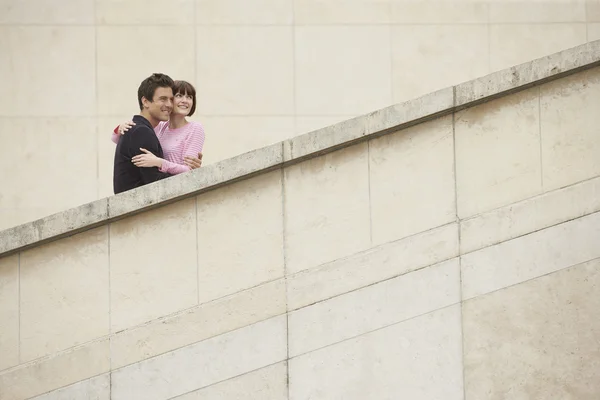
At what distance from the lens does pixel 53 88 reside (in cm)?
1336

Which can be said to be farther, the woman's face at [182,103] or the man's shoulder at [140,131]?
the woman's face at [182,103]

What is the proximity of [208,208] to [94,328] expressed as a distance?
1179 mm

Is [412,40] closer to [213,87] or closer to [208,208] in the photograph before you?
[213,87]

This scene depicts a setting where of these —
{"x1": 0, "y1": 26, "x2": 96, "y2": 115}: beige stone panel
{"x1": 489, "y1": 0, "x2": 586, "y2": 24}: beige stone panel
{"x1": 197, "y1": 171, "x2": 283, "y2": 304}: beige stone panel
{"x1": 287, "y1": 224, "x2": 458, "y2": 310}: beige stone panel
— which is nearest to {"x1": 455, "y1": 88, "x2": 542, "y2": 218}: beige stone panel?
{"x1": 287, "y1": 224, "x2": 458, "y2": 310}: beige stone panel

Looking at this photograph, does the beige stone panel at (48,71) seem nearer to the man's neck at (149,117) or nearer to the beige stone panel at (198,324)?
the man's neck at (149,117)

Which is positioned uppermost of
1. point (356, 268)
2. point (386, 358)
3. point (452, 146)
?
point (452, 146)

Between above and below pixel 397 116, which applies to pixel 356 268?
below

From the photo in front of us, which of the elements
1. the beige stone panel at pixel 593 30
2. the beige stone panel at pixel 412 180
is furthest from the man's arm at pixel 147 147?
Result: the beige stone panel at pixel 593 30

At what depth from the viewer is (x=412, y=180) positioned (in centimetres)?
833

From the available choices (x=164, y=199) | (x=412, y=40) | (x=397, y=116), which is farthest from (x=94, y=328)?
(x=412, y=40)

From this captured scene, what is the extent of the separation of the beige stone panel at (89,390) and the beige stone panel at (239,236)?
897 millimetres

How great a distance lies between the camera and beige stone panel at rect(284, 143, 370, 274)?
830 cm

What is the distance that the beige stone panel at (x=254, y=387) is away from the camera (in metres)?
8.12

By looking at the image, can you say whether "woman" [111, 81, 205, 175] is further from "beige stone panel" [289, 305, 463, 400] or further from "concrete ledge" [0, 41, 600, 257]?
"beige stone panel" [289, 305, 463, 400]
